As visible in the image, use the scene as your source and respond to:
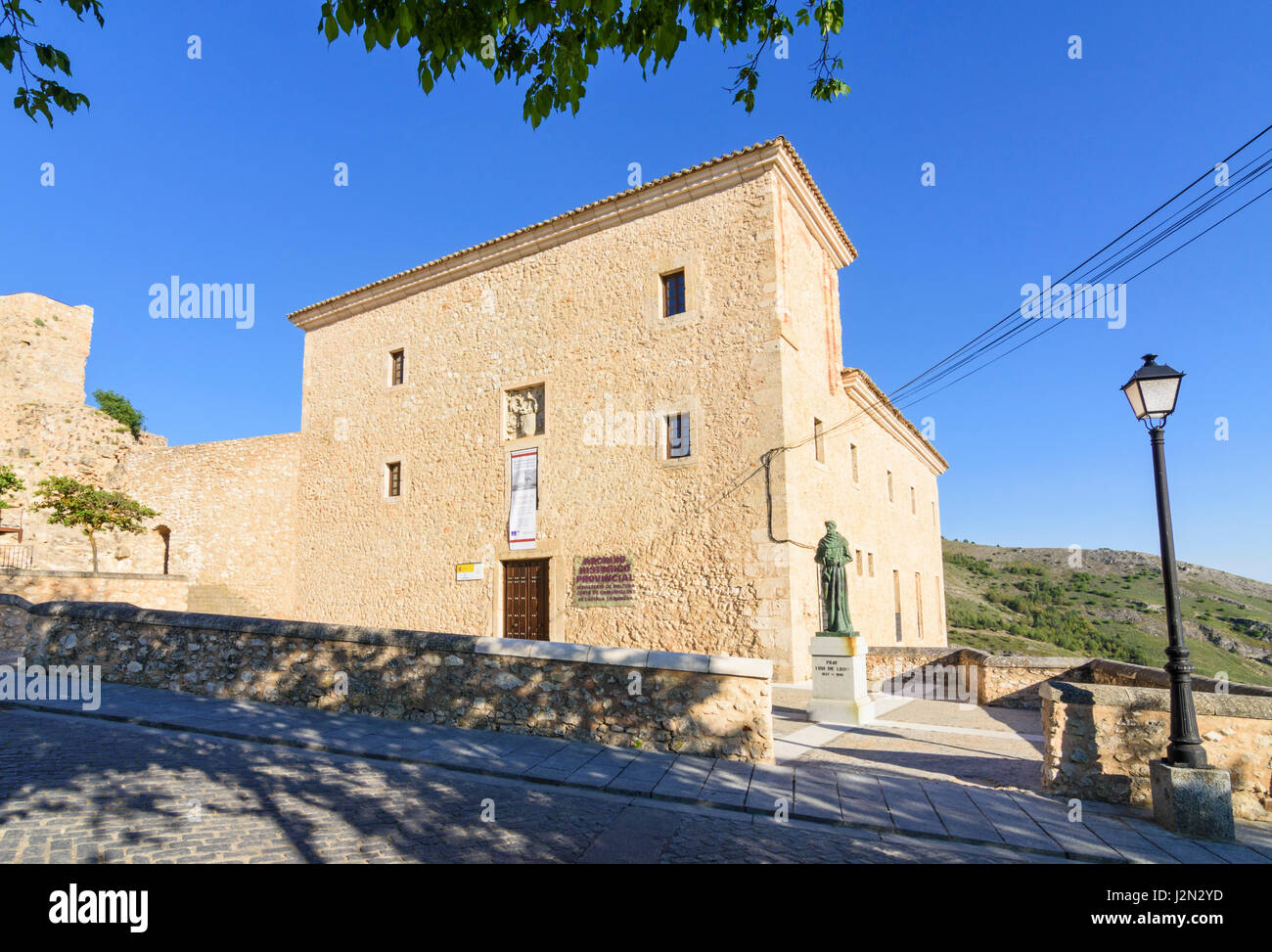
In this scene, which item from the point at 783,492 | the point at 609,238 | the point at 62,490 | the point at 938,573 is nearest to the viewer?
the point at 783,492

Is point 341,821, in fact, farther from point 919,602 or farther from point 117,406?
point 117,406

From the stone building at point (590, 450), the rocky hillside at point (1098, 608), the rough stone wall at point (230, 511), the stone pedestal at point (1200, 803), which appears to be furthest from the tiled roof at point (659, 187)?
the rocky hillside at point (1098, 608)

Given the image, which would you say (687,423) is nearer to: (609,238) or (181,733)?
(609,238)

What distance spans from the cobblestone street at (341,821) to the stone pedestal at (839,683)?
5420mm

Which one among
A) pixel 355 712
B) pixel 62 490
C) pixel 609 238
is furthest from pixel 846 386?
pixel 62 490

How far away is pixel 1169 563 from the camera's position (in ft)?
17.7

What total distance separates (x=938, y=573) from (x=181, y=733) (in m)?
29.2

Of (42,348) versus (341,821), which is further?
(42,348)

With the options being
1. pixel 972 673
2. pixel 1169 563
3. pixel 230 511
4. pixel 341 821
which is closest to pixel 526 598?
pixel 972 673

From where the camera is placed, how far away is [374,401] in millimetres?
19766

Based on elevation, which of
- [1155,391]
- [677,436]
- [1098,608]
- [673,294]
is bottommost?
[1098,608]

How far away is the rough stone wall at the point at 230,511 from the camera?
65.7ft

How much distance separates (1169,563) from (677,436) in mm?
9921

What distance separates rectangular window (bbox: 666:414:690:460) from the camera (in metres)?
14.5
